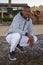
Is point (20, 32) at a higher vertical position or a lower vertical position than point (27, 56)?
higher

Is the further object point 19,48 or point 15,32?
point 19,48

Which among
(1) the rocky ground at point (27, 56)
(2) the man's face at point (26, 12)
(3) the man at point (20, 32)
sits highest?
(2) the man's face at point (26, 12)

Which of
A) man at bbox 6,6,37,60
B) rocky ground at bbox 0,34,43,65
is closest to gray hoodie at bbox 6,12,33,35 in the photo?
man at bbox 6,6,37,60

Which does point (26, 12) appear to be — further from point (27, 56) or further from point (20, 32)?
point (27, 56)

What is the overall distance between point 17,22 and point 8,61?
62 cm

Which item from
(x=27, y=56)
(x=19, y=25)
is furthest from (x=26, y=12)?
(x=27, y=56)

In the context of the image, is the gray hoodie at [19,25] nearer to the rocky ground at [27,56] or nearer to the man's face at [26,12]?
the man's face at [26,12]

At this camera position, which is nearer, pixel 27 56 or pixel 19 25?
pixel 19 25

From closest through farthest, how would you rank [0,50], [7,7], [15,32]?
1. [15,32]
2. [0,50]
3. [7,7]

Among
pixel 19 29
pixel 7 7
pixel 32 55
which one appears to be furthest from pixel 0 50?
pixel 7 7

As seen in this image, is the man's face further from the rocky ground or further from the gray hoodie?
the rocky ground

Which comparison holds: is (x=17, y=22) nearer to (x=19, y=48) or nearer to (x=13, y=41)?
(x=13, y=41)

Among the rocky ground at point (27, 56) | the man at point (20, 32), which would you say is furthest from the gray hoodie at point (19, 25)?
the rocky ground at point (27, 56)

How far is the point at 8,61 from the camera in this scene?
405cm
